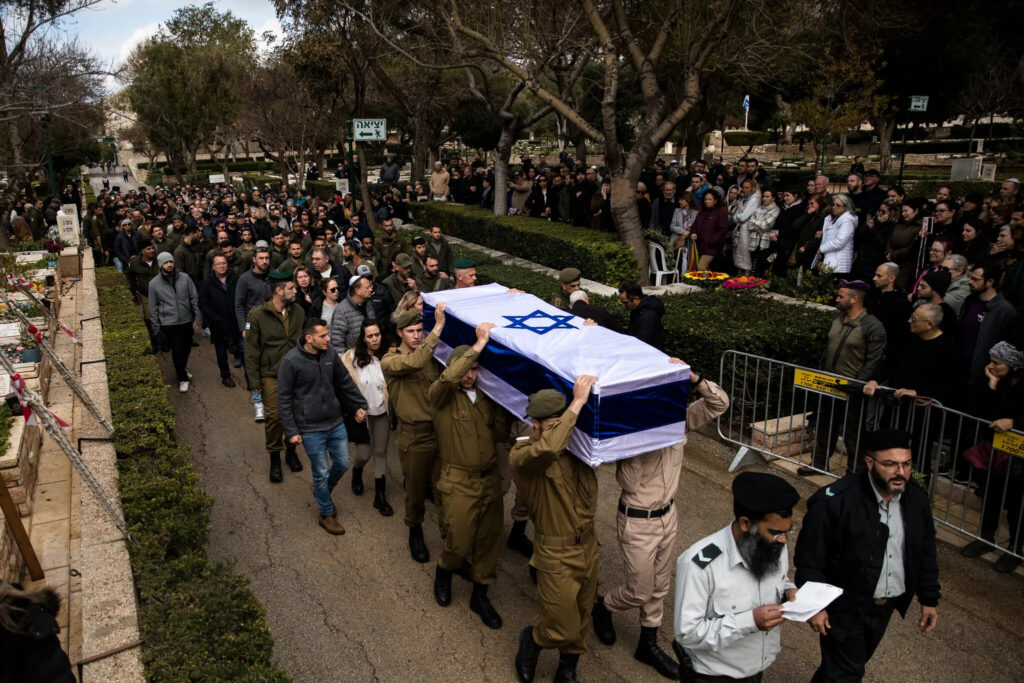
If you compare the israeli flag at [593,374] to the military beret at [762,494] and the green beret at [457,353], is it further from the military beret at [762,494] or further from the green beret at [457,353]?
the military beret at [762,494]

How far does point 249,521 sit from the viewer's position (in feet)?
21.0

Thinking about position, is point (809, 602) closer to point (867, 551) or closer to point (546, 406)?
point (867, 551)

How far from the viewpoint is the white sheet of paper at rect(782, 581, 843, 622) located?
2.97 m

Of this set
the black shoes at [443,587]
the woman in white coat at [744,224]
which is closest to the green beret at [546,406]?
the black shoes at [443,587]

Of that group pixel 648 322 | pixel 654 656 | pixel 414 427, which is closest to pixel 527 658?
pixel 654 656

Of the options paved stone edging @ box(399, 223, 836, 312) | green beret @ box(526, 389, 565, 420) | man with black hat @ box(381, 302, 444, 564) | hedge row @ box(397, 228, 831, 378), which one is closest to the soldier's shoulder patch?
green beret @ box(526, 389, 565, 420)

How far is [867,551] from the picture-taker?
3510 mm

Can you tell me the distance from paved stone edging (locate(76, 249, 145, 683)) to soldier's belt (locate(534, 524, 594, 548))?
2055 mm

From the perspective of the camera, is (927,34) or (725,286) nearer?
(725,286)

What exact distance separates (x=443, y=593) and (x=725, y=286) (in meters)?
6.13

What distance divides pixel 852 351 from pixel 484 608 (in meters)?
3.53

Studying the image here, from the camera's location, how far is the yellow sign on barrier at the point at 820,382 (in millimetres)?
5953

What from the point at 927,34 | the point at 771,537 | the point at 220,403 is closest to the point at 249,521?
the point at 220,403

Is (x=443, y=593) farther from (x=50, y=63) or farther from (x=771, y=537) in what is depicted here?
(x=50, y=63)
